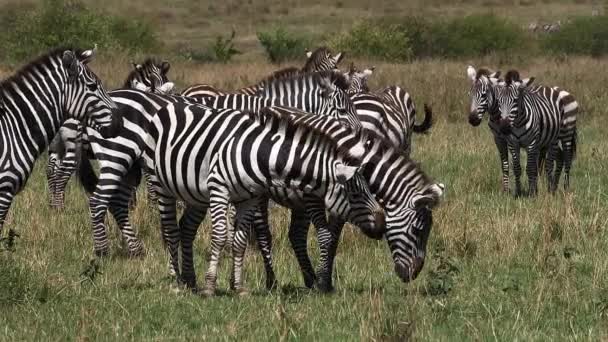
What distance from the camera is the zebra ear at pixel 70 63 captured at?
27.0 ft

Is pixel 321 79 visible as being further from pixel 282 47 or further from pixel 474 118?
pixel 282 47

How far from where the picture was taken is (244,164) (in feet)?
23.0

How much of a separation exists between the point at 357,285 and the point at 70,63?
3.03 m

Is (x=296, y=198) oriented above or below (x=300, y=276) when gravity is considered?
above

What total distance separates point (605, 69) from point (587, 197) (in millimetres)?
13826

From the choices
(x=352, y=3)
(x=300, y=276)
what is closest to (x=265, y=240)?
(x=300, y=276)

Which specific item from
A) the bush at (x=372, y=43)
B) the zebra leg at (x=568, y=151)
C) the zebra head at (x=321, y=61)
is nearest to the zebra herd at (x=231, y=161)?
the zebra head at (x=321, y=61)

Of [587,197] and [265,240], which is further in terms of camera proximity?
[587,197]

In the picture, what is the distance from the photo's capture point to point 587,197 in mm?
11977

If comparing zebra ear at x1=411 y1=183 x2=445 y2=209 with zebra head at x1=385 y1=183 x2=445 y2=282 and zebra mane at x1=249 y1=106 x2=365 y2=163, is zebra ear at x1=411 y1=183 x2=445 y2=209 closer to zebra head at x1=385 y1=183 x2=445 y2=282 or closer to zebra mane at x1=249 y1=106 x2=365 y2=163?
zebra head at x1=385 y1=183 x2=445 y2=282

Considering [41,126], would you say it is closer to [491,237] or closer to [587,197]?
[491,237]

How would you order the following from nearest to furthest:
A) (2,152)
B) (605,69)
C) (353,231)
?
1. (2,152)
2. (353,231)
3. (605,69)

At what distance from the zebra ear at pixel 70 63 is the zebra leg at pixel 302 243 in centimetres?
221

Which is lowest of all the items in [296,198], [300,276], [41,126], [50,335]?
[50,335]
